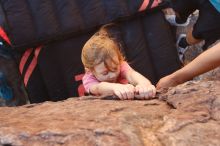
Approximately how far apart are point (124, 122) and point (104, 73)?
2.16 ft

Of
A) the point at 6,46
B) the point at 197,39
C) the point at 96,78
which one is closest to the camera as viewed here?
the point at 96,78

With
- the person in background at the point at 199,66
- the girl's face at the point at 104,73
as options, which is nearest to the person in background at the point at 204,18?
the person in background at the point at 199,66

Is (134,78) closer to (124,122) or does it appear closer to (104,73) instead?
(104,73)

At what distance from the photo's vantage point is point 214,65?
1435 millimetres

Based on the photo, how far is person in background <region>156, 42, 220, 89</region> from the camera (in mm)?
1418

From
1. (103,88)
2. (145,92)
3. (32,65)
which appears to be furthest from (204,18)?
(32,65)

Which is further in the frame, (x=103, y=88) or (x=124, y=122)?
(x=103, y=88)

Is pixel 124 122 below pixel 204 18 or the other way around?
below

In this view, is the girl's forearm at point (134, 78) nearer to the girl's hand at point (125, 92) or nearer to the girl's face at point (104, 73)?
the girl's face at point (104, 73)

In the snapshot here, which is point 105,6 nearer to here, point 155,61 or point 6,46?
point 155,61

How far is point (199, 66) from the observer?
1.45 meters

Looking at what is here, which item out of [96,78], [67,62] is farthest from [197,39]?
[67,62]

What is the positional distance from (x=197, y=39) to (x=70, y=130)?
1.18m

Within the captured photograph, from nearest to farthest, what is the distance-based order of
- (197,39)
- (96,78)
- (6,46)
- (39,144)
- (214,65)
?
1. (39,144)
2. (214,65)
3. (96,78)
4. (197,39)
5. (6,46)
